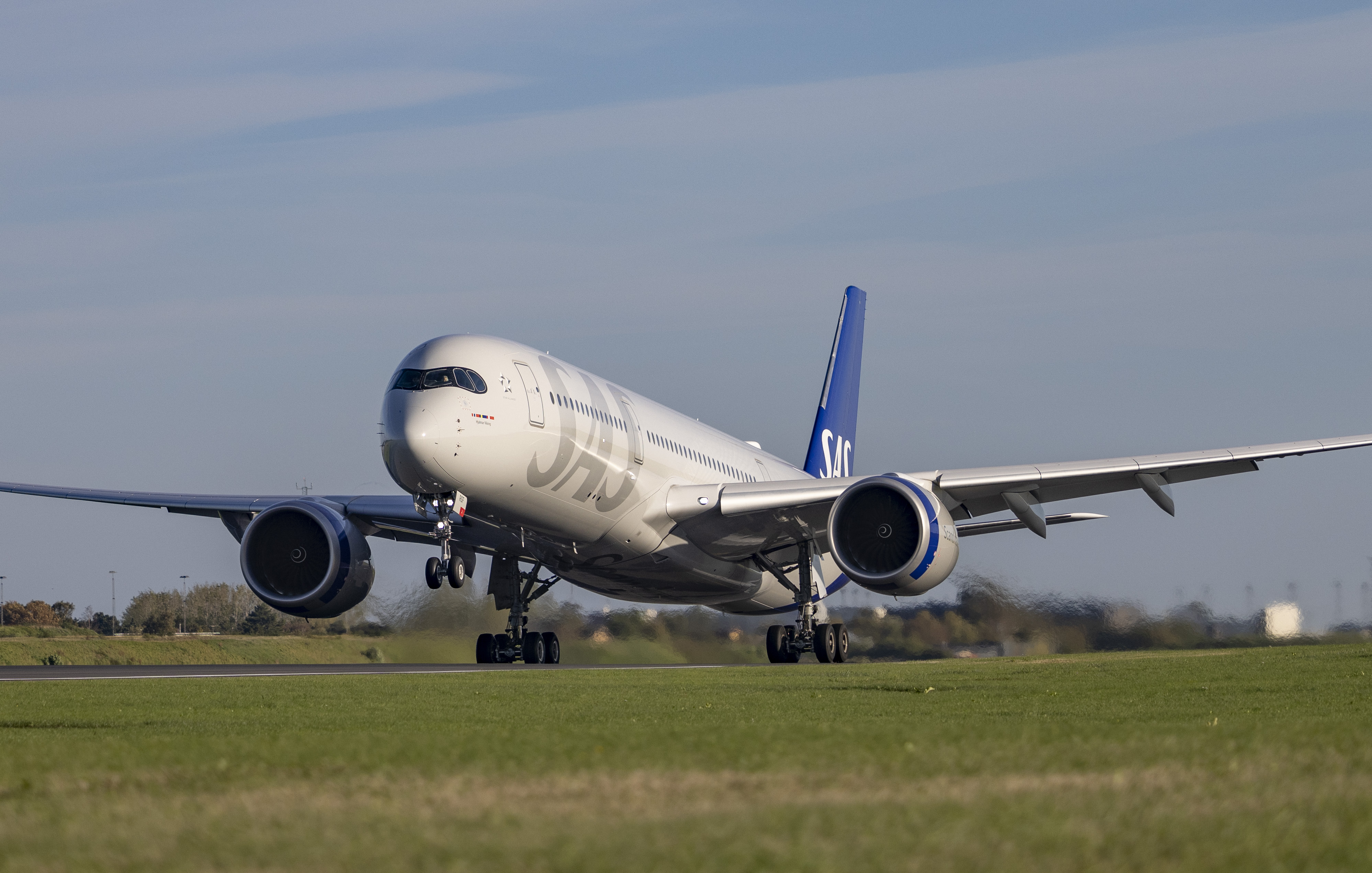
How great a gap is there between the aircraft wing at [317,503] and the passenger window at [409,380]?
475 centimetres

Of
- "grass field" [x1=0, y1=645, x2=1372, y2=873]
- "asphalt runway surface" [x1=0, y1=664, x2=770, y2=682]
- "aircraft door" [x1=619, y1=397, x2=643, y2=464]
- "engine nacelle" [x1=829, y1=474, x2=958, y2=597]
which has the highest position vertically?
"aircraft door" [x1=619, y1=397, x2=643, y2=464]

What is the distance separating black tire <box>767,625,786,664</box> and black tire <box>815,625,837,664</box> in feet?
2.43

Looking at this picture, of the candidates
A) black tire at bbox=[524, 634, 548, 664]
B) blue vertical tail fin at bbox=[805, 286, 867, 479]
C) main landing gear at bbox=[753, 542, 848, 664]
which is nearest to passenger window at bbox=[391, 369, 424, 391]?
black tire at bbox=[524, 634, 548, 664]

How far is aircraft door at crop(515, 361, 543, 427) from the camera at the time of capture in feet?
71.4

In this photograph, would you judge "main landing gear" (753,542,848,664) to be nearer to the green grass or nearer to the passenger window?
the green grass

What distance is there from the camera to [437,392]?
20.7 m

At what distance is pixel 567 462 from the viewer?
73.8 ft

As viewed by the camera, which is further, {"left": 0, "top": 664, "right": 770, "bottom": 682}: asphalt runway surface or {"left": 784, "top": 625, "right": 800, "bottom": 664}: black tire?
{"left": 784, "top": 625, "right": 800, "bottom": 664}: black tire

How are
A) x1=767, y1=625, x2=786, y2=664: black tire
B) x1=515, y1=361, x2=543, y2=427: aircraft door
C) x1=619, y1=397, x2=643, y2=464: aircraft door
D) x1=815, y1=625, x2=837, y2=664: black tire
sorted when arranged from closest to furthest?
x1=515, y1=361, x2=543, y2=427: aircraft door
x1=619, y1=397, x2=643, y2=464: aircraft door
x1=815, y1=625, x2=837, y2=664: black tire
x1=767, y1=625, x2=786, y2=664: black tire

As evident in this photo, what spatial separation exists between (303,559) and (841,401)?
1806cm

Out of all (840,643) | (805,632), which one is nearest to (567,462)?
(805,632)

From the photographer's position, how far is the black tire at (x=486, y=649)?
27.7 m

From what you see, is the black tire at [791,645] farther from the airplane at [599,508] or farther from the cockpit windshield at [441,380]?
the cockpit windshield at [441,380]

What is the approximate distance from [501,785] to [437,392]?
52.8 ft
